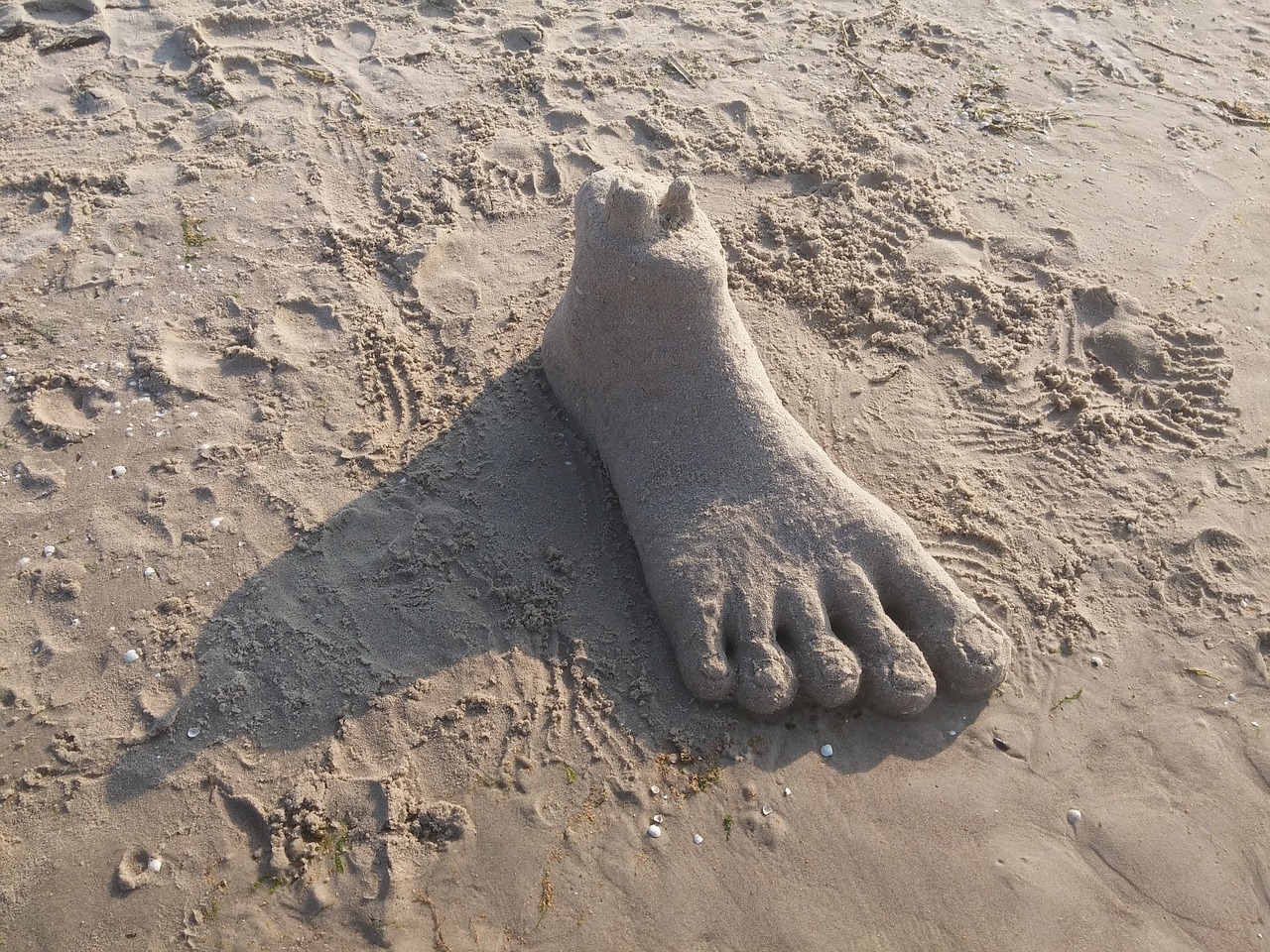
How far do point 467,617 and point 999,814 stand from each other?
142 cm

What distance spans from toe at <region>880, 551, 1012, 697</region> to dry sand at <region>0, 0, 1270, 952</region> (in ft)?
0.33

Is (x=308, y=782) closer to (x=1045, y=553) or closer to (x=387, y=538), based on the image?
(x=387, y=538)

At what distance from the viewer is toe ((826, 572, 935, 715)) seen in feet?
7.02

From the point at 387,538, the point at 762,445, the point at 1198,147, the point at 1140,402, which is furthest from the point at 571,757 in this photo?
the point at 1198,147

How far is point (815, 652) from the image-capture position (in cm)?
215

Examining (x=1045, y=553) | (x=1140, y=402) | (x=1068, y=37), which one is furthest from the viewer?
(x=1068, y=37)

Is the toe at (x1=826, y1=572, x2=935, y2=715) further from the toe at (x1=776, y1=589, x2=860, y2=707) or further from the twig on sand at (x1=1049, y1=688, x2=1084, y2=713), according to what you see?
the twig on sand at (x1=1049, y1=688, x2=1084, y2=713)

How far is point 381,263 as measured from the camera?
3139 millimetres

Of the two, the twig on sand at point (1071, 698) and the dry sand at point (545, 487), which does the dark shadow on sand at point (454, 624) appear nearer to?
the dry sand at point (545, 487)

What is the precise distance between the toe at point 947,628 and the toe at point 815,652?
212mm

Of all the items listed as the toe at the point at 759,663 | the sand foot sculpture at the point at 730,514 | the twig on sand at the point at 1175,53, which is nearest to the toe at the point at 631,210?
the sand foot sculpture at the point at 730,514

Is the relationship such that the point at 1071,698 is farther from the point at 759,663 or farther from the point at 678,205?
the point at 678,205

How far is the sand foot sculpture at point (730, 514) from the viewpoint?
217cm

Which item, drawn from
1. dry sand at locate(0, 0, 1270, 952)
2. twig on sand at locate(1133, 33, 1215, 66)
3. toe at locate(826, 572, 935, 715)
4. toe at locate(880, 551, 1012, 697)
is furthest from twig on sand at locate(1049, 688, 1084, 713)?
twig on sand at locate(1133, 33, 1215, 66)
